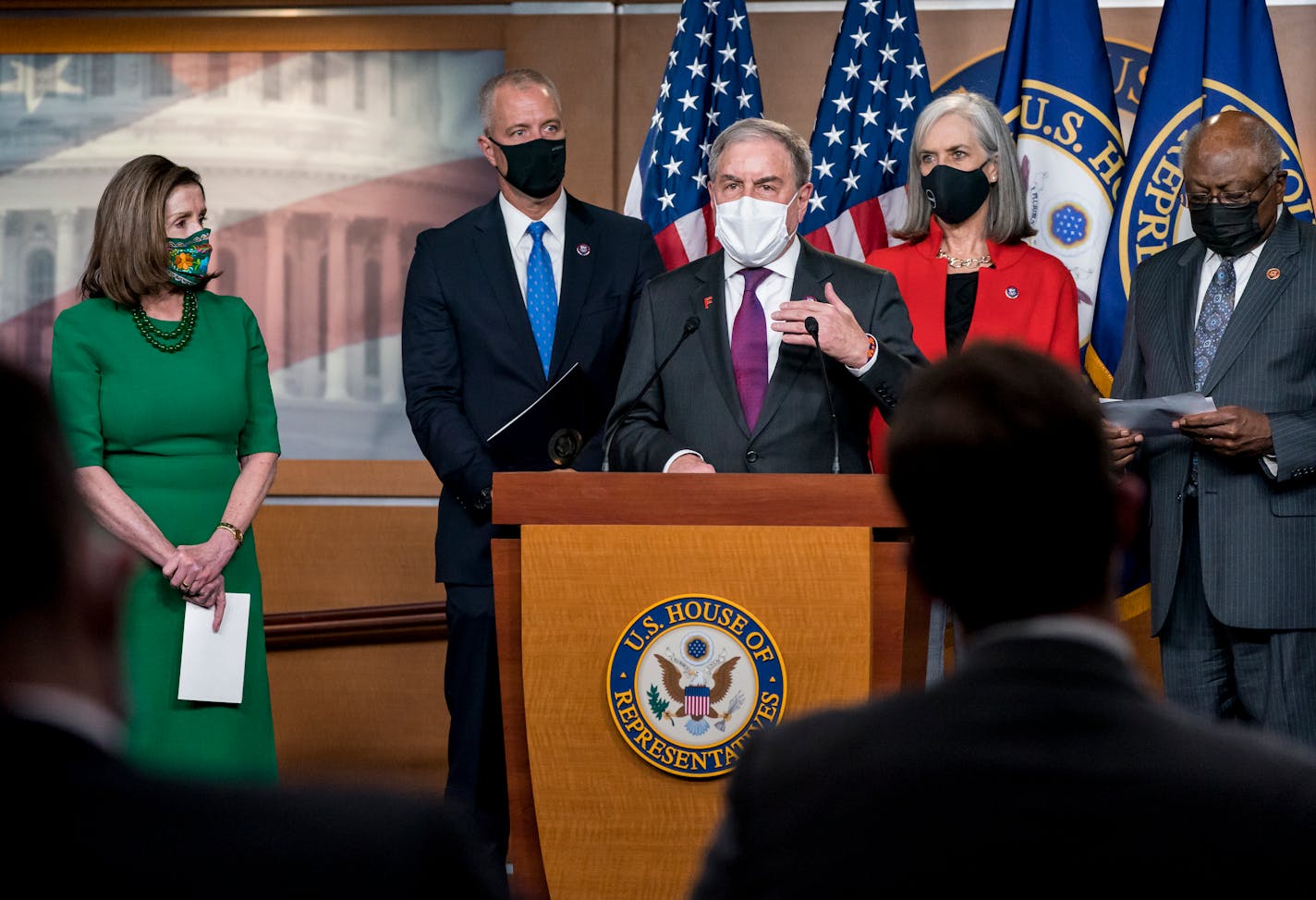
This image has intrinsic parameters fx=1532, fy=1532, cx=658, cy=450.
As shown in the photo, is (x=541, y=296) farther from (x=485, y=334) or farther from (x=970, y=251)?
(x=970, y=251)

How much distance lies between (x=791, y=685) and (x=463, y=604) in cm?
120

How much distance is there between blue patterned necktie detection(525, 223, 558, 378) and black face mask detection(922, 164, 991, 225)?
968 millimetres

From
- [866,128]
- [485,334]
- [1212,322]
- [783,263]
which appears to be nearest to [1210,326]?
[1212,322]

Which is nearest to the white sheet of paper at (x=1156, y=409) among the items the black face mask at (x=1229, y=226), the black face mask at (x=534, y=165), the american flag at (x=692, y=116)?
the black face mask at (x=1229, y=226)

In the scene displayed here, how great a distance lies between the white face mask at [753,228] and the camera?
3139 mm

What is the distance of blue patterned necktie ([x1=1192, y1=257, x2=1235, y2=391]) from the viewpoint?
11.6ft

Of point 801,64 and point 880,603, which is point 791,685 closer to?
point 880,603

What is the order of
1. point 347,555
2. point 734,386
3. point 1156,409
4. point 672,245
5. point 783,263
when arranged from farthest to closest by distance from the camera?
point 347,555 < point 672,245 < point 1156,409 < point 783,263 < point 734,386

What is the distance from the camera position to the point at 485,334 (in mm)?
3586

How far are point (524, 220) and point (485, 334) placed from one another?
1.12 ft

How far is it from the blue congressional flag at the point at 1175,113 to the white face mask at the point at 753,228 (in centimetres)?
142

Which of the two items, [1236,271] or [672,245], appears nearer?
[1236,271]

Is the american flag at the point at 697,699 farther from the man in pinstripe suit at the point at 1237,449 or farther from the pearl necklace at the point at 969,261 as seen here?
the pearl necklace at the point at 969,261

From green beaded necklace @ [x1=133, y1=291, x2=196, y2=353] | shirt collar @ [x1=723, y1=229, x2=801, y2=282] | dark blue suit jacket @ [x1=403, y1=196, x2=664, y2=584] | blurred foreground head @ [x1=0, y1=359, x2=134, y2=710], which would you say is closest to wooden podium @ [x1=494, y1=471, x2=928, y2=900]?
shirt collar @ [x1=723, y1=229, x2=801, y2=282]
